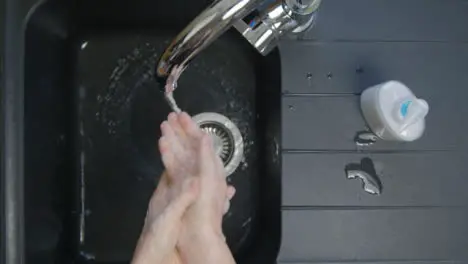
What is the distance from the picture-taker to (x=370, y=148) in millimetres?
710

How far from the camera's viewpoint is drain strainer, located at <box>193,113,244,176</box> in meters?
0.76

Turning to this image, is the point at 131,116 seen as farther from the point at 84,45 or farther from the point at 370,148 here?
the point at 370,148

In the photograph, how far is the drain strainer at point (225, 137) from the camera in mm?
765

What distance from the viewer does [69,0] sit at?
74cm

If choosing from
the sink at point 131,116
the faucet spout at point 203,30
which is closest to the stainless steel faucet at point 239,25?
the faucet spout at point 203,30

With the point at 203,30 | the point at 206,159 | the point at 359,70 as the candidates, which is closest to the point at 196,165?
the point at 206,159

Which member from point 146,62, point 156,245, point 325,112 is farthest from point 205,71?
point 156,245

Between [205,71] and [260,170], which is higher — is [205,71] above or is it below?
above

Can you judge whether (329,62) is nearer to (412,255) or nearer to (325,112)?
(325,112)

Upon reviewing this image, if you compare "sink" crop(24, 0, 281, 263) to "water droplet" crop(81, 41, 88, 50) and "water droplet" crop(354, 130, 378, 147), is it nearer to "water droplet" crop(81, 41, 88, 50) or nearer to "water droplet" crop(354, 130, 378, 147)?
"water droplet" crop(81, 41, 88, 50)

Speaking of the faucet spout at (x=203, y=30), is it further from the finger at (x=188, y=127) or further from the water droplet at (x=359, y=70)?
the water droplet at (x=359, y=70)

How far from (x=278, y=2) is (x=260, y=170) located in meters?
0.25

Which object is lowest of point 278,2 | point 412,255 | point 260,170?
point 412,255

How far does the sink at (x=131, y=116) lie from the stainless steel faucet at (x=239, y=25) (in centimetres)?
11
